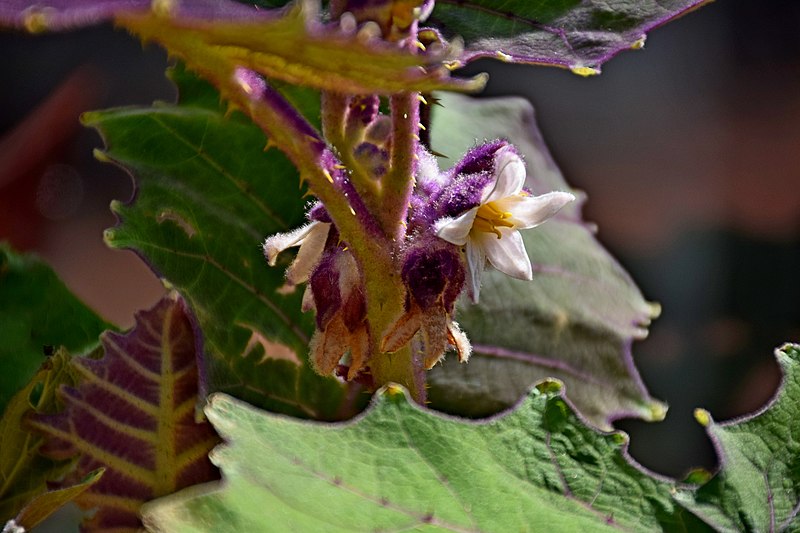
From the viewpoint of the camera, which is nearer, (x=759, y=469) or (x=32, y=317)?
(x=759, y=469)

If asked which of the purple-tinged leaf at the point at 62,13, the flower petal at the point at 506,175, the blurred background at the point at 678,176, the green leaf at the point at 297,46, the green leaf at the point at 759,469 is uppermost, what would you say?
the purple-tinged leaf at the point at 62,13

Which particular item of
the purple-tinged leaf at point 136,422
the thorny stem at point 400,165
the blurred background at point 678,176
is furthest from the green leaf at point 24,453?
the blurred background at point 678,176

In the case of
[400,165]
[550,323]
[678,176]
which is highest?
[400,165]

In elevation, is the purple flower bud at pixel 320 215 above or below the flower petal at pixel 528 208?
above

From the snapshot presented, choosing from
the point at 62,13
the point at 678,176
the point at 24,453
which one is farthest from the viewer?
the point at 678,176

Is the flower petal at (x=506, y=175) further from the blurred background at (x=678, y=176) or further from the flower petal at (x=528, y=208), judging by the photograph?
the blurred background at (x=678, y=176)

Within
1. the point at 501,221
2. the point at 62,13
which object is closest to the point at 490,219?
the point at 501,221

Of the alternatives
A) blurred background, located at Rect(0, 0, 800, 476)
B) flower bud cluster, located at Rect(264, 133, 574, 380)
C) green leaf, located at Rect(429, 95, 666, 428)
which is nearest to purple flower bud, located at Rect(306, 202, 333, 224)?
flower bud cluster, located at Rect(264, 133, 574, 380)

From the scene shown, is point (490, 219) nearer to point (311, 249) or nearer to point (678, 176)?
point (311, 249)

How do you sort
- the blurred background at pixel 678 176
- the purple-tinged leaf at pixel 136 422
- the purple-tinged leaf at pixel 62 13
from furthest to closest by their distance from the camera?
the blurred background at pixel 678 176 < the purple-tinged leaf at pixel 136 422 < the purple-tinged leaf at pixel 62 13
